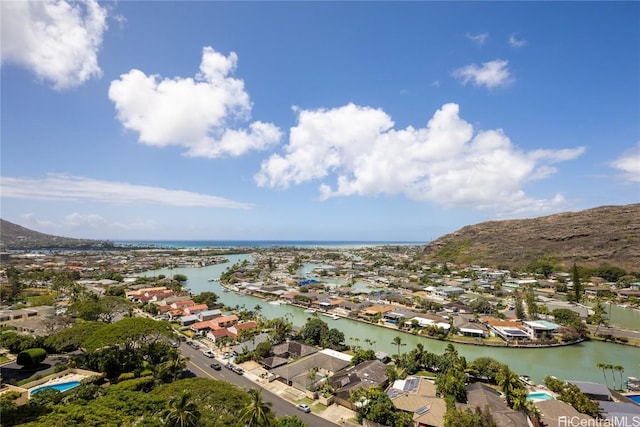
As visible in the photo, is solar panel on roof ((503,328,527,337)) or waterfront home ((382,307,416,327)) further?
waterfront home ((382,307,416,327))

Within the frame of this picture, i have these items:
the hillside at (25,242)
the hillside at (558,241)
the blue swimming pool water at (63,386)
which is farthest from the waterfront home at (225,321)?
the hillside at (25,242)

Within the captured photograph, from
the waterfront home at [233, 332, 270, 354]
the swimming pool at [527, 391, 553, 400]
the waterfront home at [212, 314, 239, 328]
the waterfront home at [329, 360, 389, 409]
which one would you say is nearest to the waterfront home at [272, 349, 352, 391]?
the waterfront home at [329, 360, 389, 409]

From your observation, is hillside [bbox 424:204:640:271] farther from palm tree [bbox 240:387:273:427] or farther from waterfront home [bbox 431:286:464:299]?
palm tree [bbox 240:387:273:427]

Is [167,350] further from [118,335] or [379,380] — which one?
[379,380]

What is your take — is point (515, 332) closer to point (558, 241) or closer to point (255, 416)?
point (255, 416)

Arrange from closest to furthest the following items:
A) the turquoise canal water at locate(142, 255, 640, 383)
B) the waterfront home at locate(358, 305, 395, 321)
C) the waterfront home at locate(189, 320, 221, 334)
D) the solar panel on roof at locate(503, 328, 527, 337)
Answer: the turquoise canal water at locate(142, 255, 640, 383) → the solar panel on roof at locate(503, 328, 527, 337) → the waterfront home at locate(189, 320, 221, 334) → the waterfront home at locate(358, 305, 395, 321)

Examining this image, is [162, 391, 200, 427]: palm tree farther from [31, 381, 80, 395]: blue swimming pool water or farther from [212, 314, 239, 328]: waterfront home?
[212, 314, 239, 328]: waterfront home

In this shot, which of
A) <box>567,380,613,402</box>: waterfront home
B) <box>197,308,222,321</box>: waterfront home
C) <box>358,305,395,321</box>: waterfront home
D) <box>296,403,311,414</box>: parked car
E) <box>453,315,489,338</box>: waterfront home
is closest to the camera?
<box>296,403,311,414</box>: parked car

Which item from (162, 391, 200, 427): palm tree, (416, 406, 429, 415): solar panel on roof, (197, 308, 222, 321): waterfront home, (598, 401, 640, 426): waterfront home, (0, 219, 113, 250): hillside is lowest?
(197, 308, 222, 321): waterfront home

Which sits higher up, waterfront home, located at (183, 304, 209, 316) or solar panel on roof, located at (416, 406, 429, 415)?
solar panel on roof, located at (416, 406, 429, 415)
